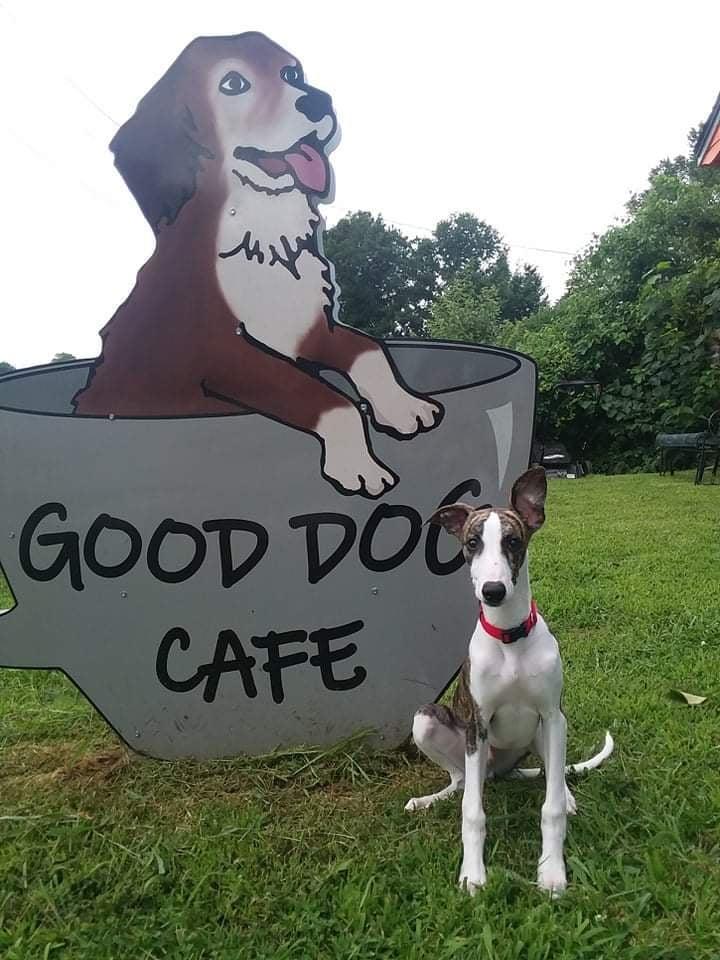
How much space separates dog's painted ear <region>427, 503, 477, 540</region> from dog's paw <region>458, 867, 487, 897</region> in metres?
0.97

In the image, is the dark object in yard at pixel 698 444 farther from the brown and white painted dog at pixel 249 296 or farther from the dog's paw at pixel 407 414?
the brown and white painted dog at pixel 249 296

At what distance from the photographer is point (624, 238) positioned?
48.9 ft

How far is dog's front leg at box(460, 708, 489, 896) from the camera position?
227cm

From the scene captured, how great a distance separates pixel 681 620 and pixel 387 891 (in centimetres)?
284

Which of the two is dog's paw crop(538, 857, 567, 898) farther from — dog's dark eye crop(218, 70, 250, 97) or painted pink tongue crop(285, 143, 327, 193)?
dog's dark eye crop(218, 70, 250, 97)

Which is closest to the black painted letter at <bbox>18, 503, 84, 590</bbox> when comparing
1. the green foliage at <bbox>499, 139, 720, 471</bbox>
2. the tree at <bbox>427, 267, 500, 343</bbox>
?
the green foliage at <bbox>499, 139, 720, 471</bbox>

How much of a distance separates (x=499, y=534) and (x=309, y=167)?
1.73m

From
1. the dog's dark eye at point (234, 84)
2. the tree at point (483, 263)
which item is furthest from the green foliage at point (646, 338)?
the tree at point (483, 263)

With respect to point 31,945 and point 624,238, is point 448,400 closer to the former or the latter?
point 31,945

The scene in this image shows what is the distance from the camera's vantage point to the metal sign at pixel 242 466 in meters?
3.06

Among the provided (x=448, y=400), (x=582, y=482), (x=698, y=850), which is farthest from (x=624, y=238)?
(x=698, y=850)

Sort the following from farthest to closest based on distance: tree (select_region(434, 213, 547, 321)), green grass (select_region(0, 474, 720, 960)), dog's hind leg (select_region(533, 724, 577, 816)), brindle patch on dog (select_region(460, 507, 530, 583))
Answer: tree (select_region(434, 213, 547, 321)) < dog's hind leg (select_region(533, 724, 577, 816)) < brindle patch on dog (select_region(460, 507, 530, 583)) < green grass (select_region(0, 474, 720, 960))

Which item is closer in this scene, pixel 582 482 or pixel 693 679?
pixel 693 679

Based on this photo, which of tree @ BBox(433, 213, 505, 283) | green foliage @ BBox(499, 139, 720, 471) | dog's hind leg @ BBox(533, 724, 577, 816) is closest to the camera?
dog's hind leg @ BBox(533, 724, 577, 816)
